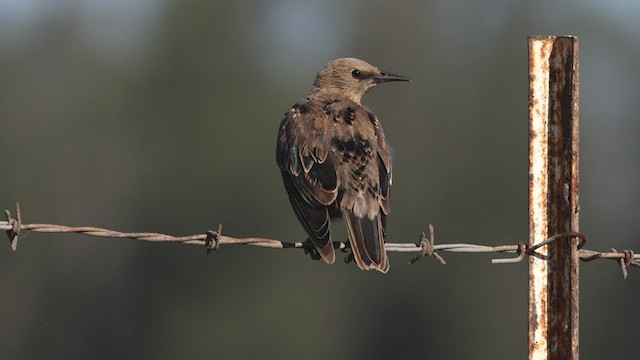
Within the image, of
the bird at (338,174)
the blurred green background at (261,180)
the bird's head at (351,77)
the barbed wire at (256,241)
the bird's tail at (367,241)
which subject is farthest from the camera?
the blurred green background at (261,180)

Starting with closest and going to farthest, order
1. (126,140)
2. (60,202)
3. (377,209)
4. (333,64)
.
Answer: (377,209), (333,64), (60,202), (126,140)

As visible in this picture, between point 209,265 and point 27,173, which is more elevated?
point 27,173

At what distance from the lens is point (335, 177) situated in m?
9.05

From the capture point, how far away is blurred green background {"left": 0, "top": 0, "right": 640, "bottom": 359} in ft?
127

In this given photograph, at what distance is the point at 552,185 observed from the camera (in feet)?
23.2

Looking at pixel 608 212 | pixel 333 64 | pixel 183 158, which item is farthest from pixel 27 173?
pixel 333 64

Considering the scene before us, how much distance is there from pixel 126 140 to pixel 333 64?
40.1 meters

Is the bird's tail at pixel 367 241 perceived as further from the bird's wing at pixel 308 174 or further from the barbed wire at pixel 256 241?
the barbed wire at pixel 256 241

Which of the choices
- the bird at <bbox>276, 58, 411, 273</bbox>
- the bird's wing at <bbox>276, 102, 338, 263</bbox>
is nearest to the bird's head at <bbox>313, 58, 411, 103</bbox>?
the bird at <bbox>276, 58, 411, 273</bbox>

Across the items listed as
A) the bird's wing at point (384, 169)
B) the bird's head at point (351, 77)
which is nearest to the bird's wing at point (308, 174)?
the bird's wing at point (384, 169)

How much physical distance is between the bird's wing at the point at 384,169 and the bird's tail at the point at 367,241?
0.16 m

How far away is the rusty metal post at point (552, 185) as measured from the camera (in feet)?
23.0

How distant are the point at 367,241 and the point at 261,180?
33.8 meters

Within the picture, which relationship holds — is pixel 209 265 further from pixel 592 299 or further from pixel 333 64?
pixel 333 64
